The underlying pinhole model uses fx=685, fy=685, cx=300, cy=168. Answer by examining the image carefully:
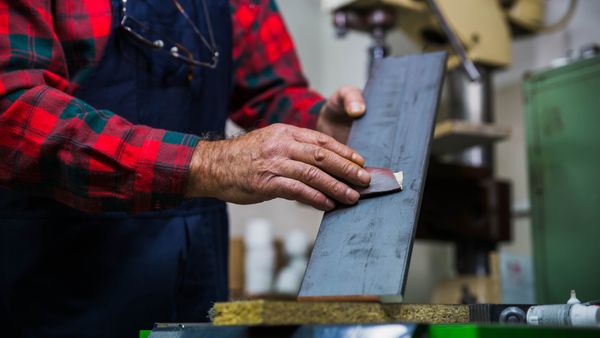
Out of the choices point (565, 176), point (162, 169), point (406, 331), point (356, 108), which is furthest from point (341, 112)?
point (406, 331)

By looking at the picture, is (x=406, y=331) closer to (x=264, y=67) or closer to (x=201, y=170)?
(x=201, y=170)

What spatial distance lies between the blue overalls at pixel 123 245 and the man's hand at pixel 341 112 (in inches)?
8.2

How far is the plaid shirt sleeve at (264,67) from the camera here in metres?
1.30

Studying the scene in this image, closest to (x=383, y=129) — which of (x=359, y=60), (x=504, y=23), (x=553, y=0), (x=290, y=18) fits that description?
(x=504, y=23)

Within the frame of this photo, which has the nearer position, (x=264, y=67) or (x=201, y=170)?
(x=201, y=170)

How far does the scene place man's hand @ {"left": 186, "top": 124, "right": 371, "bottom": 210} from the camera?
0.80m

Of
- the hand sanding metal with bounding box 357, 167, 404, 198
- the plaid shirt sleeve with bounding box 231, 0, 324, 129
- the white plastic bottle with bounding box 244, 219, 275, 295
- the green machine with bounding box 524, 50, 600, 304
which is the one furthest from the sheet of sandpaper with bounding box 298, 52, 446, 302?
the white plastic bottle with bounding box 244, 219, 275, 295

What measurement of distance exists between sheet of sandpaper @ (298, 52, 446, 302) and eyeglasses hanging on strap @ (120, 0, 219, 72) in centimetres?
27

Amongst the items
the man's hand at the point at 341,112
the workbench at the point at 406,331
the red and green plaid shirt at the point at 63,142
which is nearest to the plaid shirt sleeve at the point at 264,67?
the man's hand at the point at 341,112

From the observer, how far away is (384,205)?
2.70ft

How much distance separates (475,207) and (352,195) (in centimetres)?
91

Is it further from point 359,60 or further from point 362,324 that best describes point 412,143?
point 359,60

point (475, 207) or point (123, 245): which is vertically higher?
point (123, 245)

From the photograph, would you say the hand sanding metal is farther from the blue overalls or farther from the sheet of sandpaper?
the blue overalls
